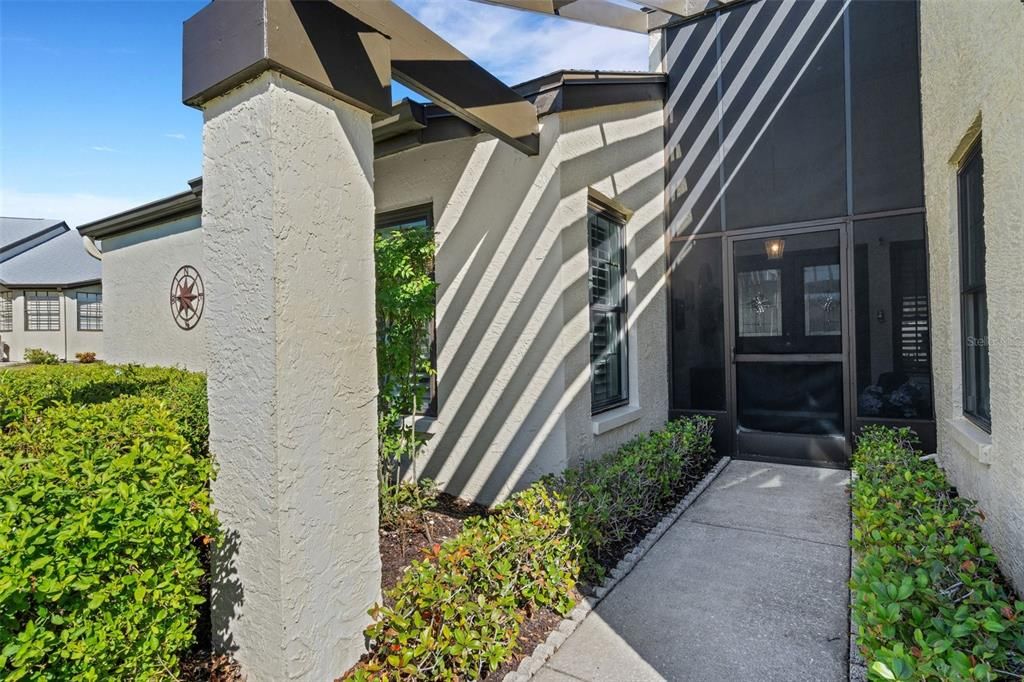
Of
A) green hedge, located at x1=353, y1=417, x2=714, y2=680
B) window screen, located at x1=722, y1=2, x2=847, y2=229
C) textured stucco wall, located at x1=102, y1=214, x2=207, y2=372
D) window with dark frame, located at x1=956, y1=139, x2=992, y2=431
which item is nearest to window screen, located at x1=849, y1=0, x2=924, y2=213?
window screen, located at x1=722, y1=2, x2=847, y2=229

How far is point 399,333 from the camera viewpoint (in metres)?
4.07

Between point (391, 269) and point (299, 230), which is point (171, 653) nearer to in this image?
point (299, 230)

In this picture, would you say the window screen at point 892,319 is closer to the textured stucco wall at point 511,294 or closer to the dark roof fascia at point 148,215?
the textured stucco wall at point 511,294

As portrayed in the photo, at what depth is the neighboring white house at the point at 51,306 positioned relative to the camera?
66.7 feet

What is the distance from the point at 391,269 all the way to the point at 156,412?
5.69 feet

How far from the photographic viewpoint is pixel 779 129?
5945 millimetres

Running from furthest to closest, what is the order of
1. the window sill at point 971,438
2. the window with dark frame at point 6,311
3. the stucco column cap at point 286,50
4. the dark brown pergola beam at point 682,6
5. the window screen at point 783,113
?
the window with dark frame at point 6,311 → the window screen at point 783,113 → the dark brown pergola beam at point 682,6 → the window sill at point 971,438 → the stucco column cap at point 286,50

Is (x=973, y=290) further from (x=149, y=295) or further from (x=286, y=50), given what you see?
(x=149, y=295)

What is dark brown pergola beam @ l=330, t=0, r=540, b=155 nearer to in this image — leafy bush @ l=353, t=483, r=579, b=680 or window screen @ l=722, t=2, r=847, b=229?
leafy bush @ l=353, t=483, r=579, b=680

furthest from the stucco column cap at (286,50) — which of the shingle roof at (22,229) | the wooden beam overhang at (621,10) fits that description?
the shingle roof at (22,229)

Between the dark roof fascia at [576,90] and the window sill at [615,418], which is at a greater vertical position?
the dark roof fascia at [576,90]

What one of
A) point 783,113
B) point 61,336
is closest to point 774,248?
point 783,113

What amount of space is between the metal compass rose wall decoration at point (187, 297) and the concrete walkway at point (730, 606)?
30.1 feet

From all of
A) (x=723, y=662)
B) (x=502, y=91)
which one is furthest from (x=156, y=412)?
(x=723, y=662)
